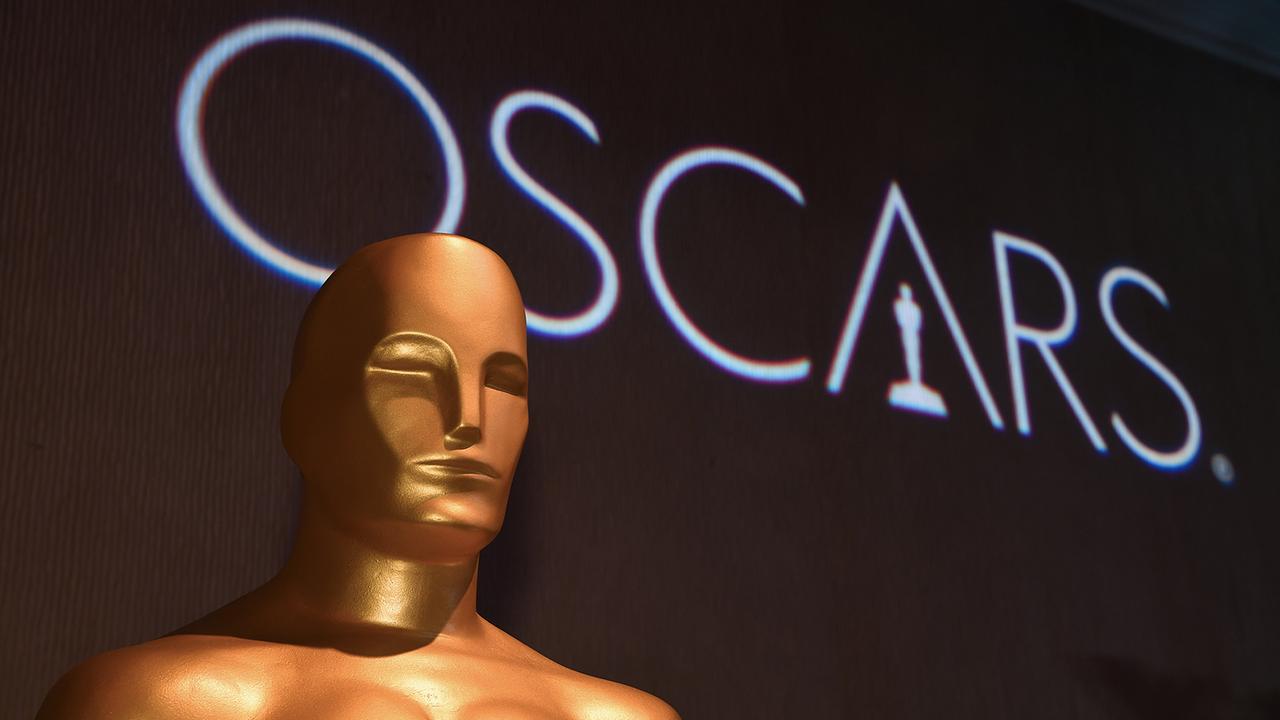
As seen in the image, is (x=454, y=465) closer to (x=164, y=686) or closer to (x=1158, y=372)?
(x=164, y=686)

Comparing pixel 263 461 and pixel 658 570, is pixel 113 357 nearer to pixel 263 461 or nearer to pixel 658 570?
pixel 263 461

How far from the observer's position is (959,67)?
262 centimetres

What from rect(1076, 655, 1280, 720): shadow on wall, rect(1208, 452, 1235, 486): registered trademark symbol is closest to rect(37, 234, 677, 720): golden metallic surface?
rect(1076, 655, 1280, 720): shadow on wall

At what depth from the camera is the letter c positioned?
214 centimetres

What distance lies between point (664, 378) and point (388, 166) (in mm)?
550

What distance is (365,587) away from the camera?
4.38 feet

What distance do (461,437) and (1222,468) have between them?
1916 millimetres

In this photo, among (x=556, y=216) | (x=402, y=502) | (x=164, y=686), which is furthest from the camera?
(x=556, y=216)

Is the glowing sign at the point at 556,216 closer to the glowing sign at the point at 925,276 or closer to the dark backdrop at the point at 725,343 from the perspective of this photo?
the dark backdrop at the point at 725,343

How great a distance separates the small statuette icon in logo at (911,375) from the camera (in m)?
2.33

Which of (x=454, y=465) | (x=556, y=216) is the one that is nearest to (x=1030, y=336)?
(x=556, y=216)

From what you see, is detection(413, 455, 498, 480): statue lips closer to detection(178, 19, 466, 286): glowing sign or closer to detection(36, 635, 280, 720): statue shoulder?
detection(36, 635, 280, 720): statue shoulder

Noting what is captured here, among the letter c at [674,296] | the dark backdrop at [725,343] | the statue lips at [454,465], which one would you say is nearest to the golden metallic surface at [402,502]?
the statue lips at [454,465]

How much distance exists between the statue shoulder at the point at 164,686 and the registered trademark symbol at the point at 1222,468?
6.84 feet
